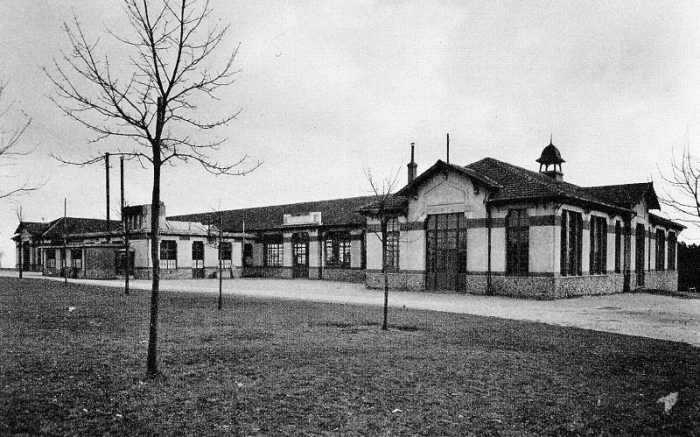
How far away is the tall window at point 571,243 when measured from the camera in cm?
2278

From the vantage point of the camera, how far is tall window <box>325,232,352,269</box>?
37.7 metres

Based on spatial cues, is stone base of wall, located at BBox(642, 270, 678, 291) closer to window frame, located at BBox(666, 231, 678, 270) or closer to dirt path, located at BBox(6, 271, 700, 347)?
window frame, located at BBox(666, 231, 678, 270)

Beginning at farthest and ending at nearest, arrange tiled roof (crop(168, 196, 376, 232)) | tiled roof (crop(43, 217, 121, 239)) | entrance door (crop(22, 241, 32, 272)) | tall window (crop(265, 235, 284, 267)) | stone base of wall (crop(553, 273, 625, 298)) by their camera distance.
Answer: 1. entrance door (crop(22, 241, 32, 272))
2. tiled roof (crop(43, 217, 121, 239))
3. tall window (crop(265, 235, 284, 267))
4. tiled roof (crop(168, 196, 376, 232))
5. stone base of wall (crop(553, 273, 625, 298))

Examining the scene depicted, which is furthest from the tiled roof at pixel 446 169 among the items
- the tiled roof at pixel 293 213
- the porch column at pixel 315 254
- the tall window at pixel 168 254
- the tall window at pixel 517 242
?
the tall window at pixel 168 254

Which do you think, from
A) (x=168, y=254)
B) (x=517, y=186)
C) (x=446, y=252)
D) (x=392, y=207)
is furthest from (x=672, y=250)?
(x=168, y=254)

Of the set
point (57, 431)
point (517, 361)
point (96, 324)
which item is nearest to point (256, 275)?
point (96, 324)

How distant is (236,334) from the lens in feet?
36.5

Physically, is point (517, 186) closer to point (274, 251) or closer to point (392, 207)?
point (392, 207)

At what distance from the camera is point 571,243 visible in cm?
2352

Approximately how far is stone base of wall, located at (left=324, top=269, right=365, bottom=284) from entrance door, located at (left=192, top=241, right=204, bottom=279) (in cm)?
920

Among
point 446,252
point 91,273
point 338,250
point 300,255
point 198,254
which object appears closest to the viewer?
point 446,252

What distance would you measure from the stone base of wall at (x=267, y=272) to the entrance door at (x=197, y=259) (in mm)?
4151

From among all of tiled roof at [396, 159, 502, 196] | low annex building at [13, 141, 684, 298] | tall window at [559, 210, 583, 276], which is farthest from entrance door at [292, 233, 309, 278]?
tall window at [559, 210, 583, 276]

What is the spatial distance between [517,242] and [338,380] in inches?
685
